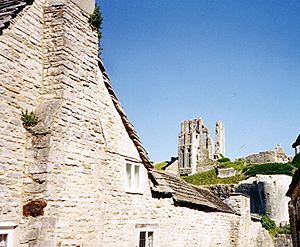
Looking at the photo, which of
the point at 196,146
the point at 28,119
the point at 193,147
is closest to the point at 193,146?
the point at 193,147

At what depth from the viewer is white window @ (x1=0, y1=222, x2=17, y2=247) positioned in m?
7.47

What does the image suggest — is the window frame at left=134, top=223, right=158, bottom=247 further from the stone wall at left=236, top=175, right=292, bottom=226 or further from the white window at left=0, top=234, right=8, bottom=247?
the stone wall at left=236, top=175, right=292, bottom=226

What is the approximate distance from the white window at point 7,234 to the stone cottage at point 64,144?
0.07 ft

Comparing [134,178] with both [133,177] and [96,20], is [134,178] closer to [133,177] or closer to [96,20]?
[133,177]

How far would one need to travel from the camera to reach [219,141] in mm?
89812

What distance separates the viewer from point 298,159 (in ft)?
173

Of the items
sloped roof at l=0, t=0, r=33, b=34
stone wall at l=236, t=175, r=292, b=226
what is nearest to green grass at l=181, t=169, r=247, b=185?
stone wall at l=236, t=175, r=292, b=226

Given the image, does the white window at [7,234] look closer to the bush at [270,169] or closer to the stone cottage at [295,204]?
the stone cottage at [295,204]

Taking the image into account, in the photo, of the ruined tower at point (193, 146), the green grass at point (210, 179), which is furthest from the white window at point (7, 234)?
the ruined tower at point (193, 146)

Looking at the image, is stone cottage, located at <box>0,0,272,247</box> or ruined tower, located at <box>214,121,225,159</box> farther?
ruined tower, located at <box>214,121,225,159</box>

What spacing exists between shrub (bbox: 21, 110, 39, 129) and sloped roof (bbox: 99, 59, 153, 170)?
3.19 metres

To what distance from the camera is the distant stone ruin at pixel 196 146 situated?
81375mm

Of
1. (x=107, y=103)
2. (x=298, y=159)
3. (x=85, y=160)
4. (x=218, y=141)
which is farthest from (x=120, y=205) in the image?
(x=218, y=141)

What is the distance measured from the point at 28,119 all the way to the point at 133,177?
4.75 m
